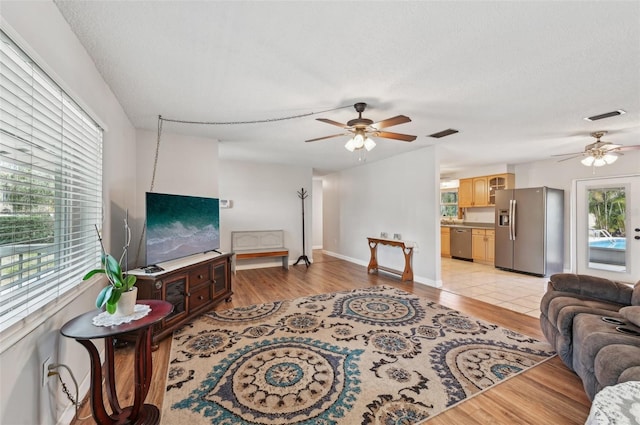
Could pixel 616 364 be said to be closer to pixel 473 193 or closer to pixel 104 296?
pixel 104 296

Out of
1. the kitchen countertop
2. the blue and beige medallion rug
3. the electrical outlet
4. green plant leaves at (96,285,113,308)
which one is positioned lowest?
the blue and beige medallion rug

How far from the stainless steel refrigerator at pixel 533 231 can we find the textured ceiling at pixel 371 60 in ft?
7.05

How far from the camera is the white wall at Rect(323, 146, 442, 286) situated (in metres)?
4.76

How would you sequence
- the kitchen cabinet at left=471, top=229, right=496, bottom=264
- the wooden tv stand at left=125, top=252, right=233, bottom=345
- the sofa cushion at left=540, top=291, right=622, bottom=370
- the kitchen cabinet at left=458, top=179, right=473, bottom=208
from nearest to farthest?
the sofa cushion at left=540, top=291, right=622, bottom=370, the wooden tv stand at left=125, top=252, right=233, bottom=345, the kitchen cabinet at left=471, top=229, right=496, bottom=264, the kitchen cabinet at left=458, top=179, right=473, bottom=208

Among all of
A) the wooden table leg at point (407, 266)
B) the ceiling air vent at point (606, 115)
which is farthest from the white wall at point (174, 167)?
the ceiling air vent at point (606, 115)

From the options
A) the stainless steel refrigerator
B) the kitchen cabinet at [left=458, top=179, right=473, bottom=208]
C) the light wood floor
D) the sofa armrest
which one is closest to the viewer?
the light wood floor

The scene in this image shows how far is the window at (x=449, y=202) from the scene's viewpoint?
26.6ft

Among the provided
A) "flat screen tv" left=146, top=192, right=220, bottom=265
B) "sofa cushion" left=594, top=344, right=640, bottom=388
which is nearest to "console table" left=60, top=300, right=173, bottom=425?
"flat screen tv" left=146, top=192, right=220, bottom=265

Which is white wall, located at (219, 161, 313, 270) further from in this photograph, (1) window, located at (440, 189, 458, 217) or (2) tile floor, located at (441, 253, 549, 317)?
(1) window, located at (440, 189, 458, 217)

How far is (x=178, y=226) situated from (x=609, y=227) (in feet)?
23.9

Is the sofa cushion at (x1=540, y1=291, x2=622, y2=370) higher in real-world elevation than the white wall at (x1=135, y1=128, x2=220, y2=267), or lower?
lower

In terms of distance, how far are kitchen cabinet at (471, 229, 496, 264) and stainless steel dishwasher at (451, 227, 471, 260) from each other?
0.36ft

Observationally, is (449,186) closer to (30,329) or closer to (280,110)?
(280,110)

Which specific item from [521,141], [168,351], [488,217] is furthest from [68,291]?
[488,217]
